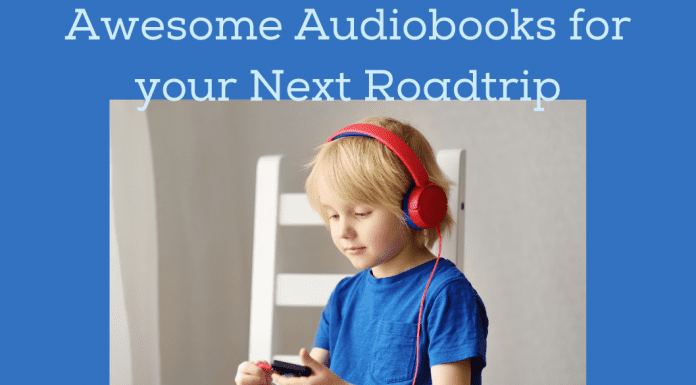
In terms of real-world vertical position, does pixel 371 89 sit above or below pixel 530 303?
above

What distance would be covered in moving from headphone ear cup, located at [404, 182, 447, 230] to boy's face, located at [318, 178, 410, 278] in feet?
0.09

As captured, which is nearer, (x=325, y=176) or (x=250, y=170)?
(x=325, y=176)

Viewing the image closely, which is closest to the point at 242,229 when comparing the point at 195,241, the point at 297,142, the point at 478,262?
the point at 195,241

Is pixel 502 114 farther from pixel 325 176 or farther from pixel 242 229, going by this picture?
pixel 242 229

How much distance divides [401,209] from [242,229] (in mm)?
669

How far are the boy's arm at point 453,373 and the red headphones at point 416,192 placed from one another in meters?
0.17

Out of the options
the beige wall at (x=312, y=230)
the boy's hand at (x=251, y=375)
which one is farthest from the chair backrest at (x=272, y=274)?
the boy's hand at (x=251, y=375)

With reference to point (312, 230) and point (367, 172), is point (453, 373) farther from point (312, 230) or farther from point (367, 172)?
point (312, 230)

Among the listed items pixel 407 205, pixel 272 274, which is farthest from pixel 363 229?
pixel 272 274

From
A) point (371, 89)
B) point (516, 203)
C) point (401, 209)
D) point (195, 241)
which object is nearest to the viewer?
point (401, 209)

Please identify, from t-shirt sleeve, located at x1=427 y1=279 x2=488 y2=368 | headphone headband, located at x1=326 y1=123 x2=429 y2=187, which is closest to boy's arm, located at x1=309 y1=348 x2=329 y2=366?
t-shirt sleeve, located at x1=427 y1=279 x2=488 y2=368

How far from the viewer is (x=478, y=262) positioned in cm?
116

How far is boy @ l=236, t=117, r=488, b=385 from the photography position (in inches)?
27.4

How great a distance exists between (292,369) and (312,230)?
0.63m
